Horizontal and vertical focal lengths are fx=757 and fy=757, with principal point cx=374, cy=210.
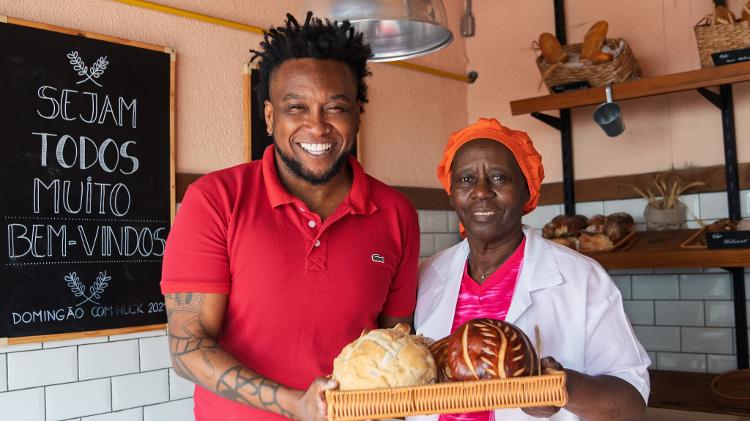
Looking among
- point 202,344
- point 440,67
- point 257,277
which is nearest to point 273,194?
point 257,277

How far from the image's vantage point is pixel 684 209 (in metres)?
3.77

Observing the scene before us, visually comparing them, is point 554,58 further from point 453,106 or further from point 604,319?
point 604,319

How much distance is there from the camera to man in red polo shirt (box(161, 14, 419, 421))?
166cm

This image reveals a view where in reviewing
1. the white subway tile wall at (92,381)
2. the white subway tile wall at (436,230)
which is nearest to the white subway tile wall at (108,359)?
the white subway tile wall at (92,381)

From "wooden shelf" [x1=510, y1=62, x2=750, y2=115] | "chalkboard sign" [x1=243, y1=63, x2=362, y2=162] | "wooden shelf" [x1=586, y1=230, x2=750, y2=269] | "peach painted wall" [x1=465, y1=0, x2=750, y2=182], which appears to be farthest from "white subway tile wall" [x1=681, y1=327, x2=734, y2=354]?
"chalkboard sign" [x1=243, y1=63, x2=362, y2=162]

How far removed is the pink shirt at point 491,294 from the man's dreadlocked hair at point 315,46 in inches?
24.8

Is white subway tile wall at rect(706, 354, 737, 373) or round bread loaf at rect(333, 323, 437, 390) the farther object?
white subway tile wall at rect(706, 354, 737, 373)

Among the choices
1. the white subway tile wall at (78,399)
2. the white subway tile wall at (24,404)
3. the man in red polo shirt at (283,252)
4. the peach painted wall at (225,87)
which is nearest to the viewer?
the man in red polo shirt at (283,252)

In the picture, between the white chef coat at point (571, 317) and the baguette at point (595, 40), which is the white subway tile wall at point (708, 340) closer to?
the baguette at point (595, 40)

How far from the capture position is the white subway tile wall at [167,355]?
2.79 meters

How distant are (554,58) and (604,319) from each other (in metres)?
2.23

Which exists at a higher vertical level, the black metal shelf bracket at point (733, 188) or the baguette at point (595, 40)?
the baguette at point (595, 40)

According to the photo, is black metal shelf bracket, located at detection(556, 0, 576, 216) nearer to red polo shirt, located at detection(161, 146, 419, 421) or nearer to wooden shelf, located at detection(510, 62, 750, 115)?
wooden shelf, located at detection(510, 62, 750, 115)

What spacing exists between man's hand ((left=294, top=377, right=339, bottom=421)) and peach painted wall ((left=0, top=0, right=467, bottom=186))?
2.08 meters
